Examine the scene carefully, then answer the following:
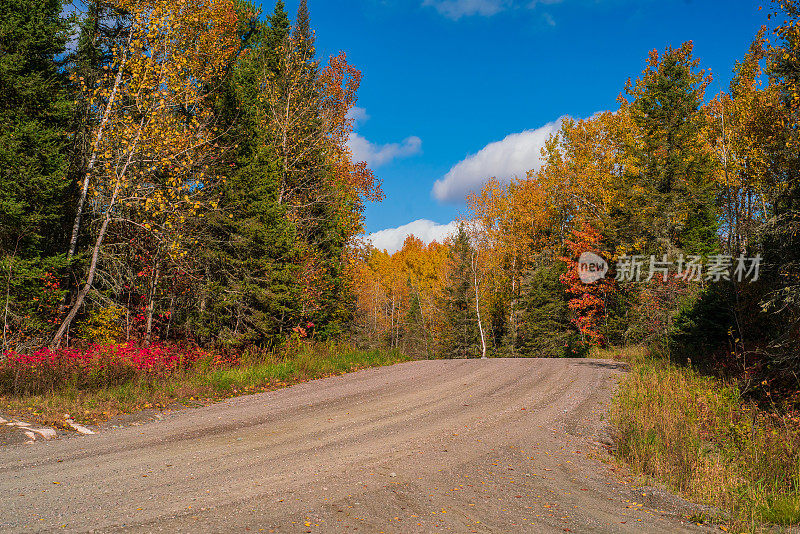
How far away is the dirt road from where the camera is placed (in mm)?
4473

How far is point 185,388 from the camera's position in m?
10.3

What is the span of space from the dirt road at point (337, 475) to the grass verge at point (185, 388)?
1.07 m

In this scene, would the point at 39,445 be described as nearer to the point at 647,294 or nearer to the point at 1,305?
the point at 1,305

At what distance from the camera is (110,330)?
13578 millimetres

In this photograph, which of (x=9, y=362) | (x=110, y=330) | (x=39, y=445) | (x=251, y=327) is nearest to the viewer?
(x=39, y=445)

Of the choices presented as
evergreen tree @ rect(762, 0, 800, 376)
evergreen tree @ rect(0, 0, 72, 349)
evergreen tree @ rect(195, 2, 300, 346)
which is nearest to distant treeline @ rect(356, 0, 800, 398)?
evergreen tree @ rect(762, 0, 800, 376)

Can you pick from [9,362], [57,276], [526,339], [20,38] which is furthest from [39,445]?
[526,339]

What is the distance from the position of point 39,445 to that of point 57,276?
24.4 ft

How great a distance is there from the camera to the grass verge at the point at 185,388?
805cm

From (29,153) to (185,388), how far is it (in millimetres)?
7780

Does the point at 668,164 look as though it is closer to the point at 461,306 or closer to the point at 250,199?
the point at 461,306

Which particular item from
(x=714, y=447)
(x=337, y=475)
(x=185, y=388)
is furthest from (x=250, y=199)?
(x=714, y=447)

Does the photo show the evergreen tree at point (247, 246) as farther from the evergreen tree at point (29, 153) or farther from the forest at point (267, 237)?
the evergreen tree at point (29, 153)

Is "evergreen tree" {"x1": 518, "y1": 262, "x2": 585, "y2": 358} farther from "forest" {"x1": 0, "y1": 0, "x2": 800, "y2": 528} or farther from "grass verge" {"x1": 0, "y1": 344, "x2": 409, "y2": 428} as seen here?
"grass verge" {"x1": 0, "y1": 344, "x2": 409, "y2": 428}
